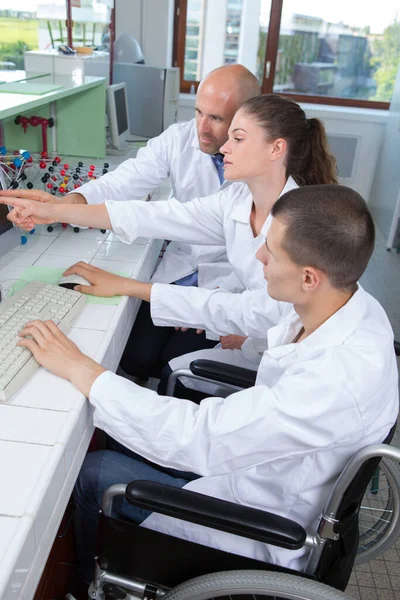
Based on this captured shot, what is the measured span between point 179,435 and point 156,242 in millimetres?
1108

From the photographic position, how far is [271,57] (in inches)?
202

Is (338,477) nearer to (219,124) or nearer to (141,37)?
(219,124)

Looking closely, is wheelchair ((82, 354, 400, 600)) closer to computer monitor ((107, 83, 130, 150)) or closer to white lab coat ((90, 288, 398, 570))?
white lab coat ((90, 288, 398, 570))

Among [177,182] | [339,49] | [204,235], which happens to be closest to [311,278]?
[204,235]

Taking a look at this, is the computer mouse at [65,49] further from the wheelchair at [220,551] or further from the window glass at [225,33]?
the window glass at [225,33]

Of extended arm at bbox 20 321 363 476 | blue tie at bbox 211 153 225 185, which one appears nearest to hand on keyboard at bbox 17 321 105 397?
extended arm at bbox 20 321 363 476

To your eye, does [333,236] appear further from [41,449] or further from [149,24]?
[149,24]

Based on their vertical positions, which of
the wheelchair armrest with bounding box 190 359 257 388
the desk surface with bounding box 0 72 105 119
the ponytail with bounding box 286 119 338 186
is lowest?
the wheelchair armrest with bounding box 190 359 257 388

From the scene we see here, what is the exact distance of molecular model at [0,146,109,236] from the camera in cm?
181

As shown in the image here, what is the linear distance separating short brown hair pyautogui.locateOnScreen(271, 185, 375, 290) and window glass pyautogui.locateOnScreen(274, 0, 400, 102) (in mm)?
4710

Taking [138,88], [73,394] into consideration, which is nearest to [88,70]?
[138,88]

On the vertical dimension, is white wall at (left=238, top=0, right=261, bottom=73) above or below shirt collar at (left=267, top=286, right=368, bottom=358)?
above

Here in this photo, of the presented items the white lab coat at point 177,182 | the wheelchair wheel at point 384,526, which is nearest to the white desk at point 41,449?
the white lab coat at point 177,182

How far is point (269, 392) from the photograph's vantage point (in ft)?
3.02
